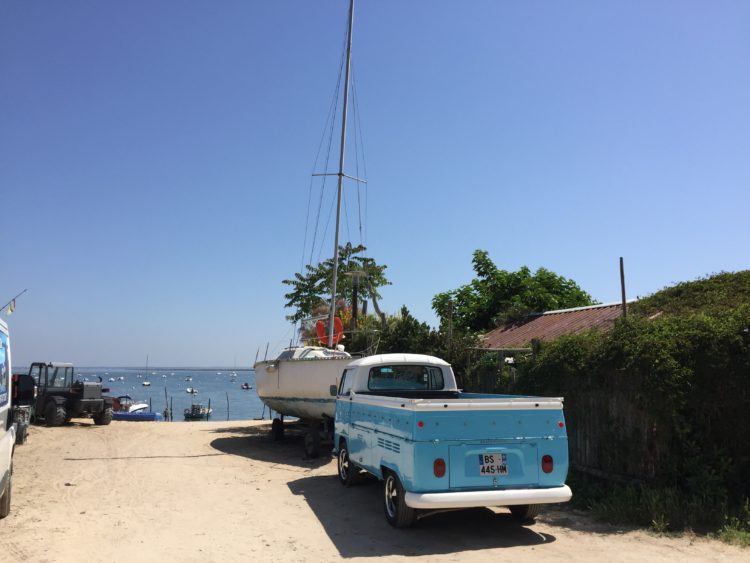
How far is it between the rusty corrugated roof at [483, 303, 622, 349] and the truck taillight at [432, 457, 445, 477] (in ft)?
32.8

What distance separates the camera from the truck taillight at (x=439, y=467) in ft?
23.3

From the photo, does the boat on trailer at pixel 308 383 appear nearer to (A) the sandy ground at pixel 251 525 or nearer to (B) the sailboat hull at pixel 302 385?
(B) the sailboat hull at pixel 302 385

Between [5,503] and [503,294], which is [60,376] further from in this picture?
[503,294]

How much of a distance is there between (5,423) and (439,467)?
567 centimetres

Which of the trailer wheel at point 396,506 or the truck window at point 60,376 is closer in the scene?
the trailer wheel at point 396,506

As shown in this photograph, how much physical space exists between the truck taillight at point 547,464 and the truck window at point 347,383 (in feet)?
13.1

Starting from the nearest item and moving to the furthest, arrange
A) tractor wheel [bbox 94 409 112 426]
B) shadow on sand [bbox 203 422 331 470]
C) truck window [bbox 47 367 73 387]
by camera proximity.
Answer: shadow on sand [bbox 203 422 331 470], tractor wheel [bbox 94 409 112 426], truck window [bbox 47 367 73 387]

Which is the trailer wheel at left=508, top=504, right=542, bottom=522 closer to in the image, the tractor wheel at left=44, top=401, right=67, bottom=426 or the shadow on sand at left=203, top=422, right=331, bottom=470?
the shadow on sand at left=203, top=422, right=331, bottom=470

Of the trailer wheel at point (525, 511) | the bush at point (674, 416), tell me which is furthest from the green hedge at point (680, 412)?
the trailer wheel at point (525, 511)

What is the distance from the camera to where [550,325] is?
1962 centimetres

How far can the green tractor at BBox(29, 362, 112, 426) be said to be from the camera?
21.5m

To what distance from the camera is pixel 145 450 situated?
1577 cm

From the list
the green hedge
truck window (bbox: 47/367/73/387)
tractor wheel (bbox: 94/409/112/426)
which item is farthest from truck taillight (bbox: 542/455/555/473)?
truck window (bbox: 47/367/73/387)

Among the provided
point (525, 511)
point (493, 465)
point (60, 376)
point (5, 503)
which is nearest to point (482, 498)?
point (493, 465)
